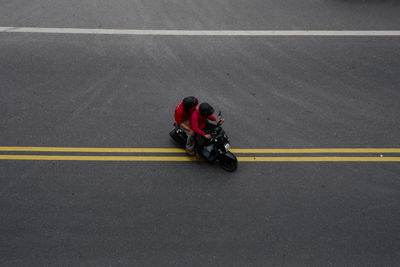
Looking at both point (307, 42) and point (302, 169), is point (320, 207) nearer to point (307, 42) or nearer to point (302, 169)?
point (302, 169)

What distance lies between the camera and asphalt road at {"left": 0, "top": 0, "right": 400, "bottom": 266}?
5.41 metres

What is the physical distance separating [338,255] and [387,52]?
19.9 feet

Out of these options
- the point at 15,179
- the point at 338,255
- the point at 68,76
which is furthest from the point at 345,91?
the point at 15,179

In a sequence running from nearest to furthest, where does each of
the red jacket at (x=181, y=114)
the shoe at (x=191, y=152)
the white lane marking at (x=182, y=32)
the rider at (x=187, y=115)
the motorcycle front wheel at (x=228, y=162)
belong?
the rider at (x=187, y=115) → the red jacket at (x=181, y=114) → the motorcycle front wheel at (x=228, y=162) → the shoe at (x=191, y=152) → the white lane marking at (x=182, y=32)

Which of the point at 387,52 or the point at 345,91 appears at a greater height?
the point at 387,52

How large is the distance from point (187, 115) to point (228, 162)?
127 centimetres

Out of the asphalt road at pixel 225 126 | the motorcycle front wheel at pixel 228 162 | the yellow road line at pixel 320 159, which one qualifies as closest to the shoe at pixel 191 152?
the asphalt road at pixel 225 126

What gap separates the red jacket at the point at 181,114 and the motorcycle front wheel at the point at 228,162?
1068 millimetres

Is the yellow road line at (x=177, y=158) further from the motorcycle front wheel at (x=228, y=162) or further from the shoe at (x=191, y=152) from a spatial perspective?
the motorcycle front wheel at (x=228, y=162)

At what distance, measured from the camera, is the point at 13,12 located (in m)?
9.68

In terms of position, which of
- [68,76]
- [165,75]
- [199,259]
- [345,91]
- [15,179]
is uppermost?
[345,91]

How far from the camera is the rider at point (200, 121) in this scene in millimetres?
5570

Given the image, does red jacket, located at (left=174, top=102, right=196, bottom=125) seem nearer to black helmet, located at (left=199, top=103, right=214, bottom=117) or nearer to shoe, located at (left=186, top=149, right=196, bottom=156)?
black helmet, located at (left=199, top=103, right=214, bottom=117)

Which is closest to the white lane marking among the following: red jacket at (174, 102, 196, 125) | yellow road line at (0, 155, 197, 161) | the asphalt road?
the asphalt road
